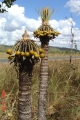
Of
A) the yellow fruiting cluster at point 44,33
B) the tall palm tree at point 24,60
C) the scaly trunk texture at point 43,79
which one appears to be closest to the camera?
the tall palm tree at point 24,60

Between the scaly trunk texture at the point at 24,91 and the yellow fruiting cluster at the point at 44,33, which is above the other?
the yellow fruiting cluster at the point at 44,33

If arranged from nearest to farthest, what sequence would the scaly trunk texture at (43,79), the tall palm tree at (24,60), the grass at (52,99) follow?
the tall palm tree at (24,60) → the scaly trunk texture at (43,79) → the grass at (52,99)

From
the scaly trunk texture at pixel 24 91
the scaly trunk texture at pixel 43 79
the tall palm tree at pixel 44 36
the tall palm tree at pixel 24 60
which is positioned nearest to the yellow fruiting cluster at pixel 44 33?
the tall palm tree at pixel 44 36

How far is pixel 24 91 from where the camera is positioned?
10.9ft

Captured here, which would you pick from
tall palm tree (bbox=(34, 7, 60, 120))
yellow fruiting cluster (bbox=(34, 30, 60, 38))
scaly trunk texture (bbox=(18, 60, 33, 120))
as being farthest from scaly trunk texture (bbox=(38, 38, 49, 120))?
scaly trunk texture (bbox=(18, 60, 33, 120))

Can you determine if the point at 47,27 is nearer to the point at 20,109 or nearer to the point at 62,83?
the point at 20,109

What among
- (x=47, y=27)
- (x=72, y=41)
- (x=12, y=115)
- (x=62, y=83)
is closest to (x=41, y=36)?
(x=47, y=27)

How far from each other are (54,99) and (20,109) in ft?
14.4

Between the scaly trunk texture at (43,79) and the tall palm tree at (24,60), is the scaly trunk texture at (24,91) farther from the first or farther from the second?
the scaly trunk texture at (43,79)

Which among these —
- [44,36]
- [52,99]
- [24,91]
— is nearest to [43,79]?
[44,36]

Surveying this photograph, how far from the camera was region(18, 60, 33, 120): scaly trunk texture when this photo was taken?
3.31 metres

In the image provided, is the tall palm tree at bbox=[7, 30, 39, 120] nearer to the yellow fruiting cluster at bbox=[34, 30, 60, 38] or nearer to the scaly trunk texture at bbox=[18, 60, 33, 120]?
the scaly trunk texture at bbox=[18, 60, 33, 120]

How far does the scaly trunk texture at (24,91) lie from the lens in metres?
3.31

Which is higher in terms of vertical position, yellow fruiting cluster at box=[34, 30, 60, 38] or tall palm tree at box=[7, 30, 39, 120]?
yellow fruiting cluster at box=[34, 30, 60, 38]
